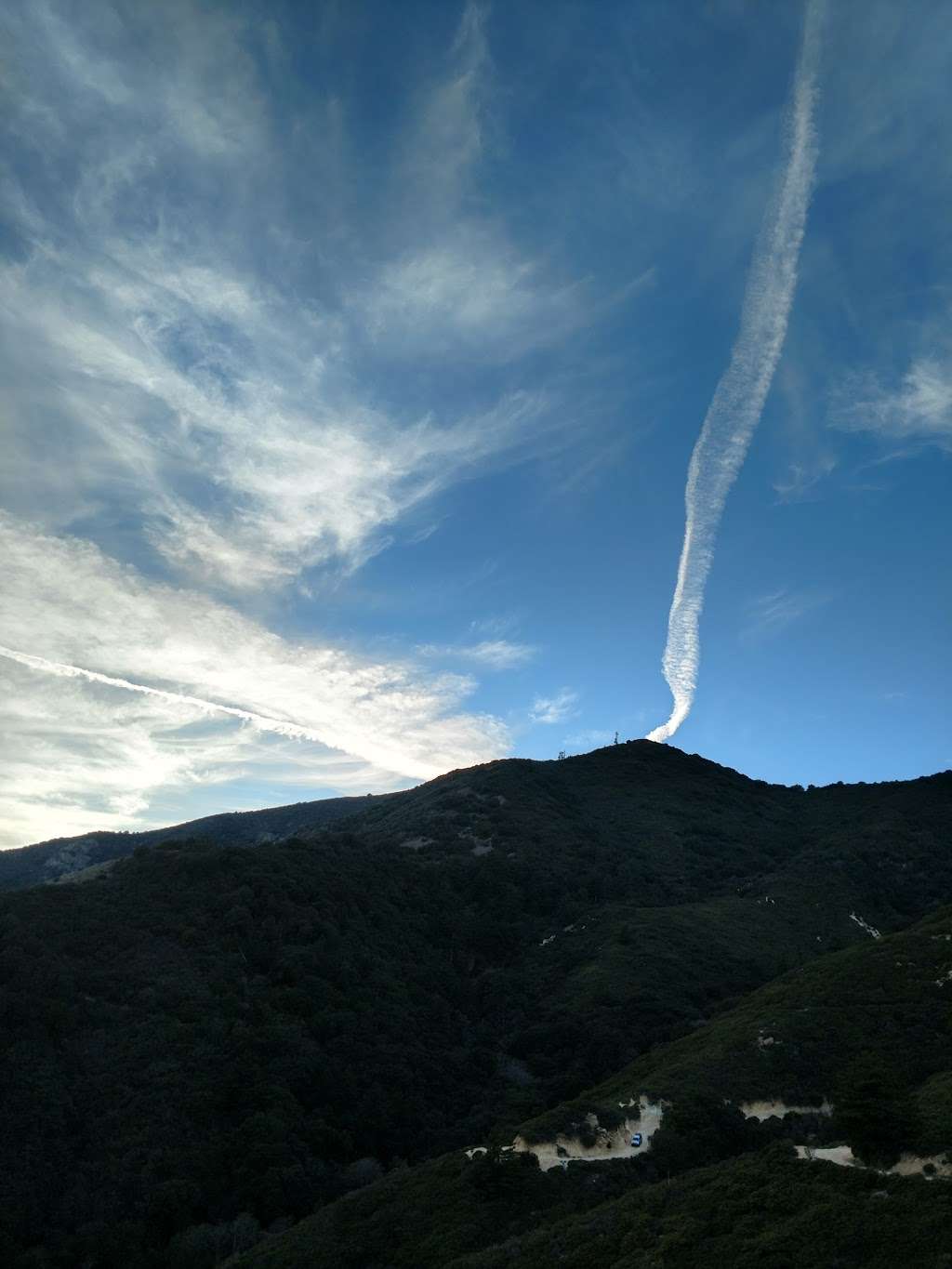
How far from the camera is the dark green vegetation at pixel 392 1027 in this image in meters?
30.8

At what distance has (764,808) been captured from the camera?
13175cm

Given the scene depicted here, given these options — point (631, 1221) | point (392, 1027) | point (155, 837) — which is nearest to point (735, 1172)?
point (631, 1221)

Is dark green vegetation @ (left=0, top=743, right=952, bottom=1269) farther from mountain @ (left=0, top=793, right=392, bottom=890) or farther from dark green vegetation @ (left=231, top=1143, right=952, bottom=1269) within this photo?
mountain @ (left=0, top=793, right=392, bottom=890)

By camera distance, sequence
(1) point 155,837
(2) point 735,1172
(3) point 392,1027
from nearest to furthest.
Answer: (2) point 735,1172
(3) point 392,1027
(1) point 155,837

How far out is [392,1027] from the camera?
52062 millimetres

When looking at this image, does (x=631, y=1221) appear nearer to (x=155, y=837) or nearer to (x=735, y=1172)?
(x=735, y=1172)

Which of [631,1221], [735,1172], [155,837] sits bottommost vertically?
[631,1221]

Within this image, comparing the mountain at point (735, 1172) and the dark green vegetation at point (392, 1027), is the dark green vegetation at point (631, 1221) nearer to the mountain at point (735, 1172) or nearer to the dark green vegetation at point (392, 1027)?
the mountain at point (735, 1172)

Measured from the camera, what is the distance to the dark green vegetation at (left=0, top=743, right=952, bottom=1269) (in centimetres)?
3080

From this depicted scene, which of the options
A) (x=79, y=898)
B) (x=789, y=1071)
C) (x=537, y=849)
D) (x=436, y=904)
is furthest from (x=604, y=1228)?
(x=537, y=849)

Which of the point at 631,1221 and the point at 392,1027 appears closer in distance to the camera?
the point at 631,1221

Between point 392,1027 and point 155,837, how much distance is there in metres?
103

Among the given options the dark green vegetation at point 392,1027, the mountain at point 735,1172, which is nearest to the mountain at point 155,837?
the dark green vegetation at point 392,1027

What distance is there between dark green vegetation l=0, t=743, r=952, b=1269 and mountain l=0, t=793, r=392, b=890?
5718cm
